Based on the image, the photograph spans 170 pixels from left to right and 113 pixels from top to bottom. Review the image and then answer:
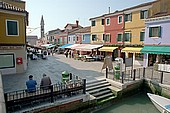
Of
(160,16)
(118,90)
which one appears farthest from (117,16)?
(118,90)

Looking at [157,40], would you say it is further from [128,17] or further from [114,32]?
[114,32]

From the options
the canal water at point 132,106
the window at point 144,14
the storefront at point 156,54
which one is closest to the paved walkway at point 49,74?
the canal water at point 132,106

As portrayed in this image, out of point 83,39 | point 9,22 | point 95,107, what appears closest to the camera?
point 95,107

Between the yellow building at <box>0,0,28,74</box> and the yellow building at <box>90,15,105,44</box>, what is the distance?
16559 mm

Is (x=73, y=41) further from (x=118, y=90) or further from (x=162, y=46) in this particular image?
(x=118, y=90)

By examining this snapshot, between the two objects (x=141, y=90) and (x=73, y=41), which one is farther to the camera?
(x=73, y=41)

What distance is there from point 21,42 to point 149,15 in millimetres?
17025

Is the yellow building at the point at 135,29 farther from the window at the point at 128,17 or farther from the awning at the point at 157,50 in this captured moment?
the awning at the point at 157,50

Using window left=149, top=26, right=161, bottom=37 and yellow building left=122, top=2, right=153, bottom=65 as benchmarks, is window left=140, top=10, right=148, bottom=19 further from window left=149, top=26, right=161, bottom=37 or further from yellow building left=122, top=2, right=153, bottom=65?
window left=149, top=26, right=161, bottom=37

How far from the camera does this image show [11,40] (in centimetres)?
1541

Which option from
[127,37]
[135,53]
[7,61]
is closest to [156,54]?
[135,53]

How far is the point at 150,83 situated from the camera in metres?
13.5

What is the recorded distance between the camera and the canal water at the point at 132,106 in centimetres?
1067

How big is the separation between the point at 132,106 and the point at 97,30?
20.8m
